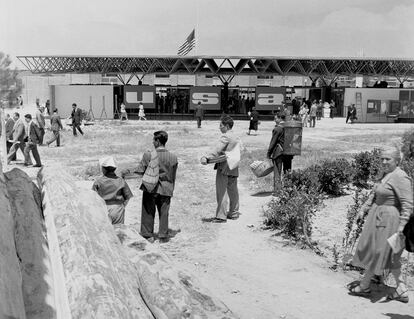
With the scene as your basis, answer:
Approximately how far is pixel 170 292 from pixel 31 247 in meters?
1.40

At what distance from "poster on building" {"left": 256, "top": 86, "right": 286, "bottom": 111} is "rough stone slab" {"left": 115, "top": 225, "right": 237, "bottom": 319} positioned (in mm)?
31133

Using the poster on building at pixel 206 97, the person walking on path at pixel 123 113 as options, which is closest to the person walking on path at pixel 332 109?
the poster on building at pixel 206 97

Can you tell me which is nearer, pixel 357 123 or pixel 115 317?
pixel 115 317

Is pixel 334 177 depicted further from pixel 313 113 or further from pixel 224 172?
pixel 313 113

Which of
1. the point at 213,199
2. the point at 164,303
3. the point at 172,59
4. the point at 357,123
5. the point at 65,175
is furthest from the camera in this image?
the point at 172,59

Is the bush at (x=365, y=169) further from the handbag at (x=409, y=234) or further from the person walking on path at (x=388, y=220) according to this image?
the handbag at (x=409, y=234)

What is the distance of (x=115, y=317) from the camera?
3.93 meters

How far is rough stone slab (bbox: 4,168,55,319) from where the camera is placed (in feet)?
13.9

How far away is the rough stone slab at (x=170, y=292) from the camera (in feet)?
15.3

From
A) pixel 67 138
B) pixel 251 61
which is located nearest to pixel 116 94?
pixel 251 61

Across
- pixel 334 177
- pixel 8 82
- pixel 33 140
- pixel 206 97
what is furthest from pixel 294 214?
pixel 8 82

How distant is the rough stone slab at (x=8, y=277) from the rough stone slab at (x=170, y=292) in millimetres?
1402

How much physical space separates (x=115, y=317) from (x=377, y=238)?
10.3ft

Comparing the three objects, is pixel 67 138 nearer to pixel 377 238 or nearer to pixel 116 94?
pixel 116 94
